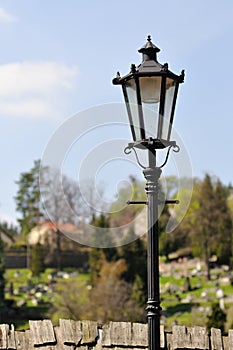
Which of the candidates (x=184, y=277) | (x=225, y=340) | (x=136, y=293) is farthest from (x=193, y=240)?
(x=225, y=340)

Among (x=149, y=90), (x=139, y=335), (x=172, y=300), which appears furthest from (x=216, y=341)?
(x=172, y=300)

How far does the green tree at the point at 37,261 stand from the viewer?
57.2 meters

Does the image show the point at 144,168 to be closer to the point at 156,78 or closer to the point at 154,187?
the point at 154,187

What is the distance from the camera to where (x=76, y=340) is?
5.49m

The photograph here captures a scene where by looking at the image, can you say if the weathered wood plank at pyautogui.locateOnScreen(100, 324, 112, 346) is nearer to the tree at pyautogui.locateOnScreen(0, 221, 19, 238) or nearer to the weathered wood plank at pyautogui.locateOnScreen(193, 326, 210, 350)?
the weathered wood plank at pyautogui.locateOnScreen(193, 326, 210, 350)

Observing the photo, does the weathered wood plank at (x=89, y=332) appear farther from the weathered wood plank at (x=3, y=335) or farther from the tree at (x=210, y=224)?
the tree at (x=210, y=224)

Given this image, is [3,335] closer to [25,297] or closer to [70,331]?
[70,331]

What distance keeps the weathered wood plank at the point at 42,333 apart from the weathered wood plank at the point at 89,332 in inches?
7.9

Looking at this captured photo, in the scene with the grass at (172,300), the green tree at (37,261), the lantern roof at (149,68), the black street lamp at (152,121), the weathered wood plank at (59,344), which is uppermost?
the green tree at (37,261)

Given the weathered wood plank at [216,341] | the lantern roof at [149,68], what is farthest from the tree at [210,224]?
the lantern roof at [149,68]

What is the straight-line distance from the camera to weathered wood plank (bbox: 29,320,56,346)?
5.48 m

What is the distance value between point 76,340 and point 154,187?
1.57m

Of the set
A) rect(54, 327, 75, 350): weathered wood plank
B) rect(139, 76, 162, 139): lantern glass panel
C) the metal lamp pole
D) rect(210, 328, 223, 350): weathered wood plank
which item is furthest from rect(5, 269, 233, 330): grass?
rect(139, 76, 162, 139): lantern glass panel

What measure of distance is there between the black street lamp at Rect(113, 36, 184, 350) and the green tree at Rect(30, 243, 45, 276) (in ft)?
175
